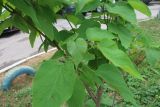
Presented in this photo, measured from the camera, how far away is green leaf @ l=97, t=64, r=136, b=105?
1.14 m

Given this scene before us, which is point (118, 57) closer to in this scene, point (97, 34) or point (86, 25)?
point (97, 34)

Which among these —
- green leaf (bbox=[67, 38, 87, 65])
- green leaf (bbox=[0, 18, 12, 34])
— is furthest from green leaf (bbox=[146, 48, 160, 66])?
green leaf (bbox=[0, 18, 12, 34])

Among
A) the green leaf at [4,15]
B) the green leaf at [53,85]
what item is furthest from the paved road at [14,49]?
the green leaf at [53,85]

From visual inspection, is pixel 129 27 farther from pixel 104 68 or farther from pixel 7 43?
pixel 7 43

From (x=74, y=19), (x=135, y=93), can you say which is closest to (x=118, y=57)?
(x=74, y=19)

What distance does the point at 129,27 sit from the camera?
58.1 inches

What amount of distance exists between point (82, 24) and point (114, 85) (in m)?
0.35

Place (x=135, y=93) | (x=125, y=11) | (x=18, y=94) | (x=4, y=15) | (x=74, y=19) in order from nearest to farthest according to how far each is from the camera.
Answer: (x=125, y=11), (x=74, y=19), (x=4, y=15), (x=135, y=93), (x=18, y=94)

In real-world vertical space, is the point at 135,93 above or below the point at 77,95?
below

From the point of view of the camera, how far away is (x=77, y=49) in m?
1.15

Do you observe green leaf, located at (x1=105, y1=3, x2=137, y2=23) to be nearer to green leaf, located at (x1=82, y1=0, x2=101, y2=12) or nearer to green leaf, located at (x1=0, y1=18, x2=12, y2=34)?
green leaf, located at (x1=82, y1=0, x2=101, y2=12)

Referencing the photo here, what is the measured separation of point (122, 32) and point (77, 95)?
37 centimetres

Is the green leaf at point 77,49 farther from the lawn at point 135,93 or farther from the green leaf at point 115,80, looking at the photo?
the lawn at point 135,93

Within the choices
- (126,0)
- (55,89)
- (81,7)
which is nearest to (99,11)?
(126,0)
